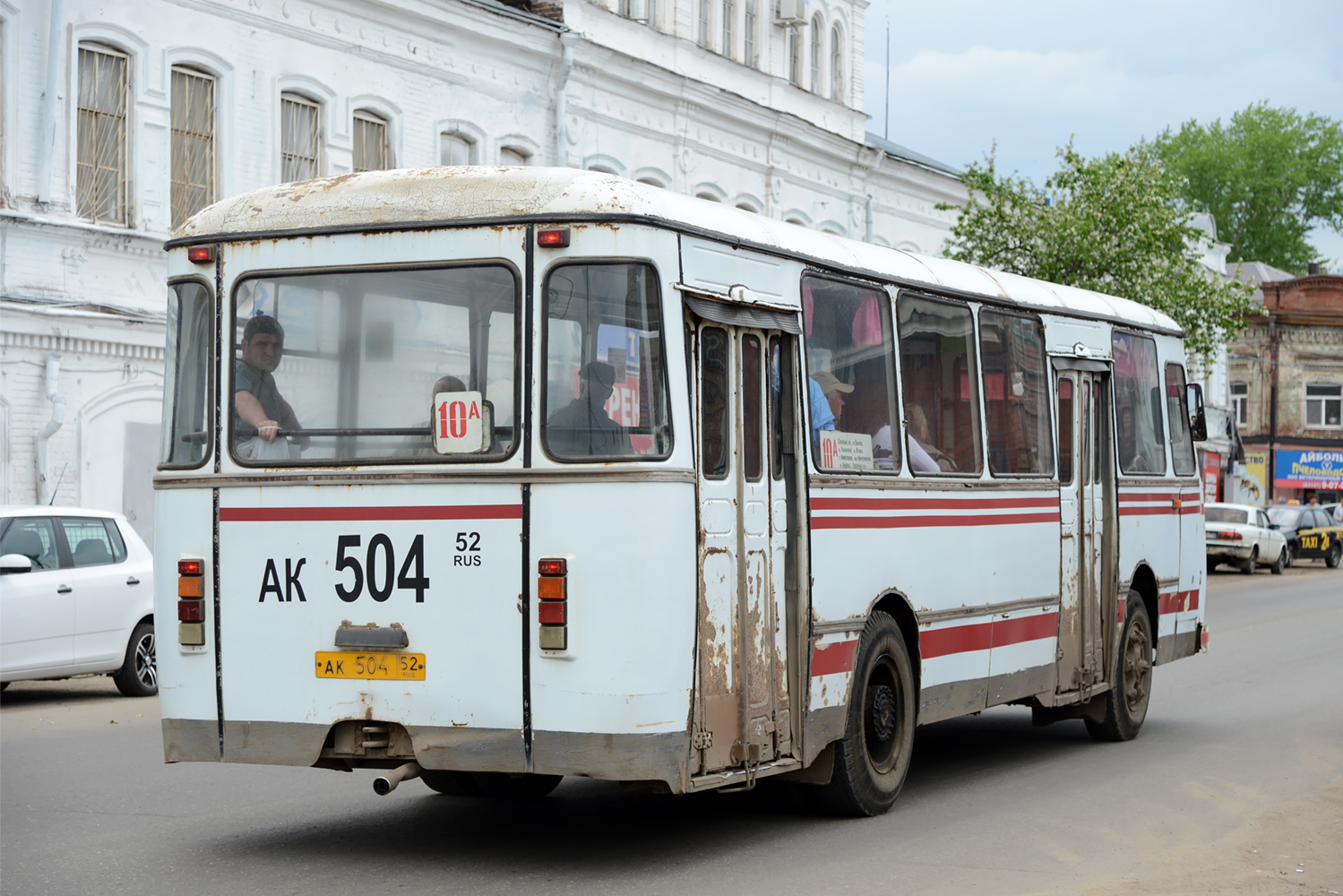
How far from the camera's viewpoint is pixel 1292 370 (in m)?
70.9

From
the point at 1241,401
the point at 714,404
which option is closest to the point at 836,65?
the point at 714,404

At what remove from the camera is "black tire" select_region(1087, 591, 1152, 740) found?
12719 mm

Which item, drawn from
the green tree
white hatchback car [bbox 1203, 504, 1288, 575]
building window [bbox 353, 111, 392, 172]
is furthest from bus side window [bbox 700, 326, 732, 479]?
the green tree

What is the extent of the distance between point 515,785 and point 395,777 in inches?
71.6

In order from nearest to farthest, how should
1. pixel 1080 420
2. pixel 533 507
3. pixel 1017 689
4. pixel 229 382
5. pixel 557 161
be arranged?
pixel 533 507
pixel 229 382
pixel 1017 689
pixel 1080 420
pixel 557 161

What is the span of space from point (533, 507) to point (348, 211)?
1622mm

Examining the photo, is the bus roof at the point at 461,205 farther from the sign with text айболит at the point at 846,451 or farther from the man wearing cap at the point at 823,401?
the sign with text айболит at the point at 846,451

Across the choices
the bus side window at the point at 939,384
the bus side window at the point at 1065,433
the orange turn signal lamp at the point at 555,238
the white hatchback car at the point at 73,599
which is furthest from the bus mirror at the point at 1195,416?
the white hatchback car at the point at 73,599

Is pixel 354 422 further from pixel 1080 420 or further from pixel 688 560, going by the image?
pixel 1080 420

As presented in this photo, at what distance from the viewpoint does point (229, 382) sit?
812 centimetres

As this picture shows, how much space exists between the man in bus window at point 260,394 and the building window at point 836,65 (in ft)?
102

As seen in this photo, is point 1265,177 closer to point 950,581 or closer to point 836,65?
point 836,65

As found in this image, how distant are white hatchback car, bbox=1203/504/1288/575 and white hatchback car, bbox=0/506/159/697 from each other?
91.2ft

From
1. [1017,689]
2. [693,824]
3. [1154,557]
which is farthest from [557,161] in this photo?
[693,824]
